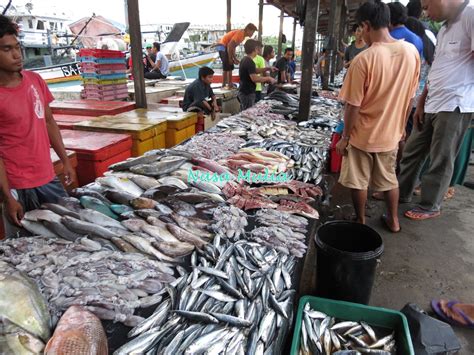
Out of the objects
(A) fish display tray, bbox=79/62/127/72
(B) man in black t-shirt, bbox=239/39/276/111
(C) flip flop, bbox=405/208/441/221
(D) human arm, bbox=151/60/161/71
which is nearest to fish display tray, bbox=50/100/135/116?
(A) fish display tray, bbox=79/62/127/72

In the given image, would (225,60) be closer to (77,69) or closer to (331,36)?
(331,36)

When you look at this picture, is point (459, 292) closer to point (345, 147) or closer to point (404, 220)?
point (404, 220)

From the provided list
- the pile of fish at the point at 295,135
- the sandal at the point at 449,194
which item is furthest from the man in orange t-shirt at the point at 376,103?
the sandal at the point at 449,194

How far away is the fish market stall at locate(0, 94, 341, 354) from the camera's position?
1556mm

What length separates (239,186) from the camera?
3.24 meters

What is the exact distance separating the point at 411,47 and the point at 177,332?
3.28 metres

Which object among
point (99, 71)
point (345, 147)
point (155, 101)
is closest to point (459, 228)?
point (345, 147)

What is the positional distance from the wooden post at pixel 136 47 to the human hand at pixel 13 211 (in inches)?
189

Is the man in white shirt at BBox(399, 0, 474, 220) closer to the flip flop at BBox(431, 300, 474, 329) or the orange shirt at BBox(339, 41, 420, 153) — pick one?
the orange shirt at BBox(339, 41, 420, 153)

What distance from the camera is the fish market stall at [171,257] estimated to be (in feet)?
5.10

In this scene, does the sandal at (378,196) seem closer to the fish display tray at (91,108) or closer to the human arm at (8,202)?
the human arm at (8,202)

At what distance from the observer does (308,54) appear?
20.2ft

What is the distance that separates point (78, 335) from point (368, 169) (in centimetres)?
321

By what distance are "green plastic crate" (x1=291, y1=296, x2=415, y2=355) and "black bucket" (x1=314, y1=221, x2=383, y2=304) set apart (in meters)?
0.29
